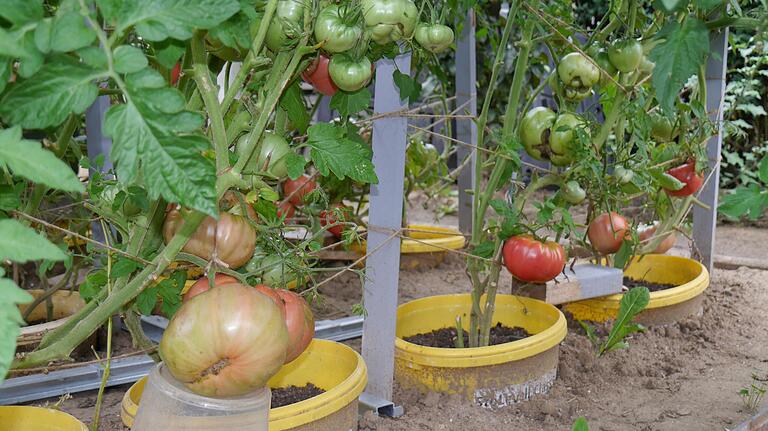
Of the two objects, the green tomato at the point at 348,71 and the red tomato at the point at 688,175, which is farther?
the red tomato at the point at 688,175

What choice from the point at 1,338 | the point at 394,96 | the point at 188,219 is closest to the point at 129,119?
the point at 1,338

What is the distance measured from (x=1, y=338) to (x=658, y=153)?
2338 mm

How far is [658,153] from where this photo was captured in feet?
8.43

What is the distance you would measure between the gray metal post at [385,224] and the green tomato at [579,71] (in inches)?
15.2

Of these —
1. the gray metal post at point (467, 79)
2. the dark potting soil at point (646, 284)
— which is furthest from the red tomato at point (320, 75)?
the gray metal post at point (467, 79)

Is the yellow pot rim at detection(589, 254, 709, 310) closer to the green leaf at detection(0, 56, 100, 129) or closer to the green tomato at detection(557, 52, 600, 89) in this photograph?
the green tomato at detection(557, 52, 600, 89)

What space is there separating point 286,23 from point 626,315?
155 cm

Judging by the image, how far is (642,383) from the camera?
216 cm

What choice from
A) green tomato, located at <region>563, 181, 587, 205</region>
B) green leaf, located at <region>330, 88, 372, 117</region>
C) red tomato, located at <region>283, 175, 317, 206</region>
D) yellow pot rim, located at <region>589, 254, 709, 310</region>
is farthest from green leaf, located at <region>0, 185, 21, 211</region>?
yellow pot rim, located at <region>589, 254, 709, 310</region>

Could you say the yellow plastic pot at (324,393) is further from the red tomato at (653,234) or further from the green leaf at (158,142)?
the red tomato at (653,234)

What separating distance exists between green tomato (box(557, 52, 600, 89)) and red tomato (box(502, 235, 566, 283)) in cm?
40

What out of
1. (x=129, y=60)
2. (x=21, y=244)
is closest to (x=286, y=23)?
(x=129, y=60)

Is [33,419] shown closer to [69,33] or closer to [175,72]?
[175,72]

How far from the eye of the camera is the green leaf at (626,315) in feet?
7.37
